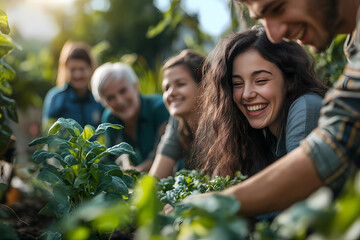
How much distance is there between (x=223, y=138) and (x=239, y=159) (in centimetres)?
14

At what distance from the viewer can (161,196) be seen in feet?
5.40

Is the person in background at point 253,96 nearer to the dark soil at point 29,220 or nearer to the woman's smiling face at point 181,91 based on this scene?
the dark soil at point 29,220

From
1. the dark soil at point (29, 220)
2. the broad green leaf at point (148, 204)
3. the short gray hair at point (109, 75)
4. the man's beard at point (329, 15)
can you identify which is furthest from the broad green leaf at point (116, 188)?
the short gray hair at point (109, 75)

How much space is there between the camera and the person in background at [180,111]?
3203 millimetres

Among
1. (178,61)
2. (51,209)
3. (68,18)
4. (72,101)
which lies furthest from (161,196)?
(68,18)

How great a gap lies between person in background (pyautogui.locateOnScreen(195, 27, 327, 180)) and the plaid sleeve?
956 mm

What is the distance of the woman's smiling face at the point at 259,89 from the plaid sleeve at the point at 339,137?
104 centimetres

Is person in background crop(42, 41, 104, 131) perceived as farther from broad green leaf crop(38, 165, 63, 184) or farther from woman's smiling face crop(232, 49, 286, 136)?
broad green leaf crop(38, 165, 63, 184)

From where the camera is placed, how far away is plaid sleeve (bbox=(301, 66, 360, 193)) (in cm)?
102

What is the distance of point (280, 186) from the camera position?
3.59 feet

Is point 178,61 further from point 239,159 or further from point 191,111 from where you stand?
point 239,159

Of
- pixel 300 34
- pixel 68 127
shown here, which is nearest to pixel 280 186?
pixel 300 34

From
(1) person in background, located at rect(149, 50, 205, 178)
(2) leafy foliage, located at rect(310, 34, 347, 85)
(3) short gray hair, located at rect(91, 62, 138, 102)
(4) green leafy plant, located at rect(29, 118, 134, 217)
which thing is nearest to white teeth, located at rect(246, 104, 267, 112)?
(4) green leafy plant, located at rect(29, 118, 134, 217)

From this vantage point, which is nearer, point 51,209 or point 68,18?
point 51,209
